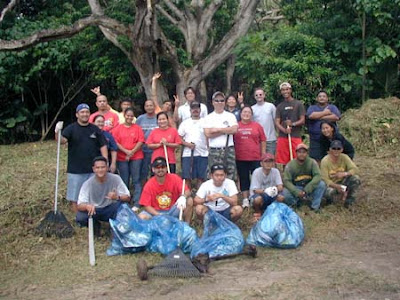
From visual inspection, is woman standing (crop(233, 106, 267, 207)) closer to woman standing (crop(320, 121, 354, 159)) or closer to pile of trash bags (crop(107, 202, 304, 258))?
woman standing (crop(320, 121, 354, 159))

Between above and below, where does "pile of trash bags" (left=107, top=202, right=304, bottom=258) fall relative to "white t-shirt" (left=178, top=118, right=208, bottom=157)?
below

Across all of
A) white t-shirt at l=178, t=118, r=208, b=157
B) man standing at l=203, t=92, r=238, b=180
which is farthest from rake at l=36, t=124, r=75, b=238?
man standing at l=203, t=92, r=238, b=180

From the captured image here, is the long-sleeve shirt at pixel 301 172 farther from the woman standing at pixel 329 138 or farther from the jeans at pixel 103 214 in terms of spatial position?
the jeans at pixel 103 214

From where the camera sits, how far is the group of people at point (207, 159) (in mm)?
6398

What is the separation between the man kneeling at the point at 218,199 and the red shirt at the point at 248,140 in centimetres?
111

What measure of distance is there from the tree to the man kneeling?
4.66m

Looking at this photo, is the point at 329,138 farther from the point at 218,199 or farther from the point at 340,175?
the point at 218,199

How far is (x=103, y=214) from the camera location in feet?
20.8

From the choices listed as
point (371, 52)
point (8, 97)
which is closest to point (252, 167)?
point (371, 52)

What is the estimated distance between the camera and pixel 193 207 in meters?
6.71

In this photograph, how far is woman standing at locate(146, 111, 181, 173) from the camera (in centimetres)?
718

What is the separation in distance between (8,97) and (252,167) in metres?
9.03

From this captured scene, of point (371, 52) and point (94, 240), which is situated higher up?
point (371, 52)

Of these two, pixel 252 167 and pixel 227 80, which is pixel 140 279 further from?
pixel 227 80
